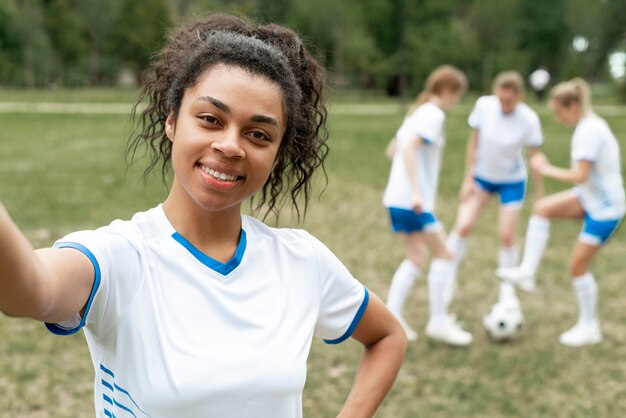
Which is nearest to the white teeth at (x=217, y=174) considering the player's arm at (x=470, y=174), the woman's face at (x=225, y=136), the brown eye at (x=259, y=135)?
the woman's face at (x=225, y=136)

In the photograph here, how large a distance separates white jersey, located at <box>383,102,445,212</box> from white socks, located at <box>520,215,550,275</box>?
117cm

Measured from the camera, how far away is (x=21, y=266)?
108 centimetres

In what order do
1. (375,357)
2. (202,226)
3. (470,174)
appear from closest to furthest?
1. (202,226)
2. (375,357)
3. (470,174)

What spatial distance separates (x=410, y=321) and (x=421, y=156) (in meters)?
1.48

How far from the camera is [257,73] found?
1563 mm

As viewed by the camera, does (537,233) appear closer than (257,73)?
No

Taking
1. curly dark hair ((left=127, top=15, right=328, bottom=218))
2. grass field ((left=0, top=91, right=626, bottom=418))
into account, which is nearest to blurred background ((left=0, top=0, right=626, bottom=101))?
grass field ((left=0, top=91, right=626, bottom=418))

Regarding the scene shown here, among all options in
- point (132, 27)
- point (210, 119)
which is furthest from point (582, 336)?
point (132, 27)

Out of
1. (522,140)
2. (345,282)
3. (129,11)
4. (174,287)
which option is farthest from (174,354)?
(129,11)

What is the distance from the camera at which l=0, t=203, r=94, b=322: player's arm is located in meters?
1.05

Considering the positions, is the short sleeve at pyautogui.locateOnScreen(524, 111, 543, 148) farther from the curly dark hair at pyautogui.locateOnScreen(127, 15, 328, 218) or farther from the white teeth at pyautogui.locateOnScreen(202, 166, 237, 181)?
the white teeth at pyautogui.locateOnScreen(202, 166, 237, 181)

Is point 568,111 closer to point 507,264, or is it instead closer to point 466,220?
point 466,220

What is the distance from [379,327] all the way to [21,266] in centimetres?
106

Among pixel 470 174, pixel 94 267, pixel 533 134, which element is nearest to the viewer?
pixel 94 267
